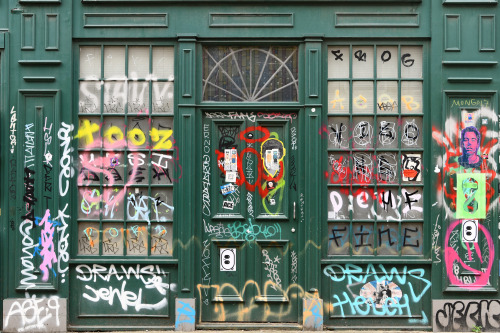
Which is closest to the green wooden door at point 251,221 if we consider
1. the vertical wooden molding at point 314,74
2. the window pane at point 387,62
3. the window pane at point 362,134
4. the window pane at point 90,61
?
the vertical wooden molding at point 314,74

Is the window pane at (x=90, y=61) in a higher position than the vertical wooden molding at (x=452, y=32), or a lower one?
lower

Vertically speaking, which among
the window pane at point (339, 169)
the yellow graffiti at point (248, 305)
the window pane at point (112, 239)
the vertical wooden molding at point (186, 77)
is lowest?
the yellow graffiti at point (248, 305)

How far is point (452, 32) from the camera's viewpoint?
7242mm

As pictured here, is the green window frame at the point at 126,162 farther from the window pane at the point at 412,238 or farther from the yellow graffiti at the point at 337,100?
the window pane at the point at 412,238

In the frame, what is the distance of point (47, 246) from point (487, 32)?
5.90m

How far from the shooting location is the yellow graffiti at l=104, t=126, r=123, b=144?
7.35 meters

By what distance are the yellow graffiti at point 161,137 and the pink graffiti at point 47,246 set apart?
1.55 metres

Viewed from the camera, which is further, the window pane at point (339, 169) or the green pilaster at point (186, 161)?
the window pane at point (339, 169)

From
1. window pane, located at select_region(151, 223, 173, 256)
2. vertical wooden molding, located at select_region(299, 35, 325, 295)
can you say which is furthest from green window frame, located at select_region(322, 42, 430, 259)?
window pane, located at select_region(151, 223, 173, 256)

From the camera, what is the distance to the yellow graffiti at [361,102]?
24.2 ft

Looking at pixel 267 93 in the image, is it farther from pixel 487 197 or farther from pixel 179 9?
pixel 487 197

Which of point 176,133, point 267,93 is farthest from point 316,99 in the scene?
point 176,133

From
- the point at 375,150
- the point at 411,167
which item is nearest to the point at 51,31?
the point at 375,150

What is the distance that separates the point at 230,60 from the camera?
743 centimetres
